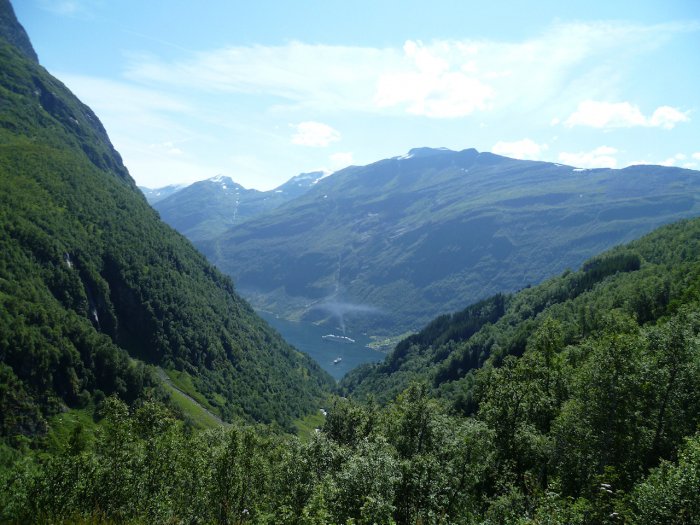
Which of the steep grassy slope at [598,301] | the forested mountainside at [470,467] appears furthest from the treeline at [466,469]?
the steep grassy slope at [598,301]

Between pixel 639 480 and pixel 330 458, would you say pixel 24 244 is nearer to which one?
pixel 330 458

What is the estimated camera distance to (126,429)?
1747 inches

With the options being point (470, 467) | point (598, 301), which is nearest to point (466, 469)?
point (470, 467)

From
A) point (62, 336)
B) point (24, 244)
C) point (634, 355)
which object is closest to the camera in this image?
point (634, 355)

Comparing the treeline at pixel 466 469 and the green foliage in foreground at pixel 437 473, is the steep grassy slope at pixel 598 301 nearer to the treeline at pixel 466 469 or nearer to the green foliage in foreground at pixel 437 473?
the treeline at pixel 466 469

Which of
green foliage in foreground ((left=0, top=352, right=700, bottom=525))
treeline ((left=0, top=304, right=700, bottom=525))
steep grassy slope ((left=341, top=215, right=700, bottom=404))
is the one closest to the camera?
green foliage in foreground ((left=0, top=352, right=700, bottom=525))

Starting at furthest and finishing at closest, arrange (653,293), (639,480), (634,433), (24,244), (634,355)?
(24,244), (653,293), (634,355), (634,433), (639,480)

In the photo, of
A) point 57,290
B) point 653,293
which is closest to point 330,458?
point 653,293

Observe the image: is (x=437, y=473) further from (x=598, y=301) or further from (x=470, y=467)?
(x=598, y=301)

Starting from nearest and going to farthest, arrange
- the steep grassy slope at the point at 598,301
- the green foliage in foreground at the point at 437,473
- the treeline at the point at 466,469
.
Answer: the green foliage in foreground at the point at 437,473 → the treeline at the point at 466,469 → the steep grassy slope at the point at 598,301

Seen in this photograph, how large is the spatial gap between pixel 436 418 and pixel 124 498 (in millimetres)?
29042

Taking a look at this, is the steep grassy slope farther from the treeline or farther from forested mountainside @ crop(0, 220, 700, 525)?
the treeline

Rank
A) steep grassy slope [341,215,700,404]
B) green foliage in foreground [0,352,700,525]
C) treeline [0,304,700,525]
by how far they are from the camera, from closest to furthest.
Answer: green foliage in foreground [0,352,700,525]
treeline [0,304,700,525]
steep grassy slope [341,215,700,404]

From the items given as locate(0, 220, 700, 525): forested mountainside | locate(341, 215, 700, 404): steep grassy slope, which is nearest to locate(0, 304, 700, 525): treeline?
locate(0, 220, 700, 525): forested mountainside
